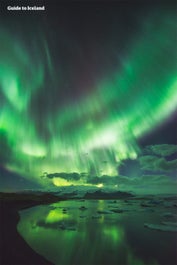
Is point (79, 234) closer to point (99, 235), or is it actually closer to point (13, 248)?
point (99, 235)

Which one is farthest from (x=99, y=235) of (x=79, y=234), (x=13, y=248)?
(x=13, y=248)

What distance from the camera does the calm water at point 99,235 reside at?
6.63ft

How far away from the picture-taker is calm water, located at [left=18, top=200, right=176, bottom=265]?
202cm

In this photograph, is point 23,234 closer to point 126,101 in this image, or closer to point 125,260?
point 125,260

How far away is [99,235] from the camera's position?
238 centimetres

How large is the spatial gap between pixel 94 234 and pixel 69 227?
287 millimetres

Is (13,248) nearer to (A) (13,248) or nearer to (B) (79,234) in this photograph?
(A) (13,248)

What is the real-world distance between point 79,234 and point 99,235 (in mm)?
208

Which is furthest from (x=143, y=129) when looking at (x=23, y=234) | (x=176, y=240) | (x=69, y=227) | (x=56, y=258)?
(x=23, y=234)

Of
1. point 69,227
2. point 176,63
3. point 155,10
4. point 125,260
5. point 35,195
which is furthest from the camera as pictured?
point 35,195

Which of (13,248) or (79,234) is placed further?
(79,234)

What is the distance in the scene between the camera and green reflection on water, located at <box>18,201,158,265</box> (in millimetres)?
2010

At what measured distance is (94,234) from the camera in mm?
2330

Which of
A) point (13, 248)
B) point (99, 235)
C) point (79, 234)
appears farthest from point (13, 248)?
point (99, 235)
